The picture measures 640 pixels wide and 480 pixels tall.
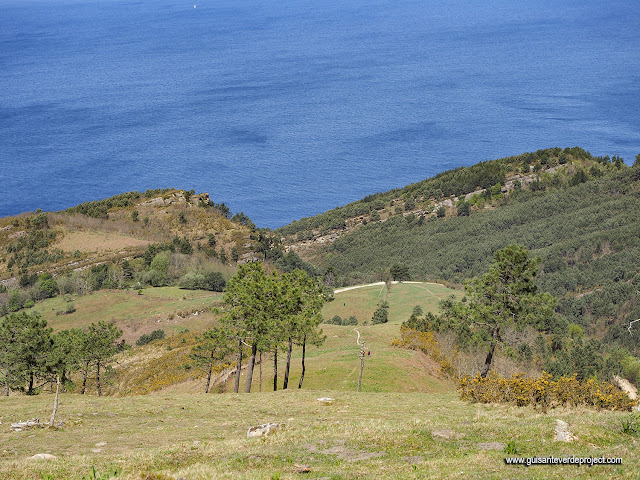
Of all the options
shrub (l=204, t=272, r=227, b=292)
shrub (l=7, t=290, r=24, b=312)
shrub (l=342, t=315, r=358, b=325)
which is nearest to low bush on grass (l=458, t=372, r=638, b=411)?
shrub (l=342, t=315, r=358, b=325)

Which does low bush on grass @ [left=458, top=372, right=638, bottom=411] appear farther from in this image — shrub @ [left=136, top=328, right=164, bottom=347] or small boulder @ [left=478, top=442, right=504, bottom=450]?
shrub @ [left=136, top=328, right=164, bottom=347]

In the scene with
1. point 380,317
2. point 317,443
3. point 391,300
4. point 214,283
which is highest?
point 214,283

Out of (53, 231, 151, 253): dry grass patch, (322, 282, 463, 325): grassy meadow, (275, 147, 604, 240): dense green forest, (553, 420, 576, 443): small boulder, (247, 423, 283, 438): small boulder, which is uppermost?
(275, 147, 604, 240): dense green forest

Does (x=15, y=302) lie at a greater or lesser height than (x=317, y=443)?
greater

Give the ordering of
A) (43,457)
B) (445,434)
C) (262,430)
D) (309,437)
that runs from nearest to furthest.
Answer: (43,457) < (445,434) < (309,437) < (262,430)

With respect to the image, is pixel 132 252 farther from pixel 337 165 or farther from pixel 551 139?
pixel 551 139

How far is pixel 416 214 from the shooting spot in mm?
164000

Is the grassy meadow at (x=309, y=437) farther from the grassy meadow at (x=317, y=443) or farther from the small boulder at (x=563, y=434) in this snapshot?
the small boulder at (x=563, y=434)

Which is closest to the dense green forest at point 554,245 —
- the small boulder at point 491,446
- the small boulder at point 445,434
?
the small boulder at point 445,434

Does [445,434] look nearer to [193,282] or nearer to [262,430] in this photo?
[262,430]

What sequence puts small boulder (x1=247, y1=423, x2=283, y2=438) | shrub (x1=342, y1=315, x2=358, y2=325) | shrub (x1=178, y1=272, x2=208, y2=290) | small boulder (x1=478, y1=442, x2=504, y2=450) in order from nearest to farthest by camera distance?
small boulder (x1=478, y1=442, x2=504, y2=450)
small boulder (x1=247, y1=423, x2=283, y2=438)
shrub (x1=342, y1=315, x2=358, y2=325)
shrub (x1=178, y1=272, x2=208, y2=290)

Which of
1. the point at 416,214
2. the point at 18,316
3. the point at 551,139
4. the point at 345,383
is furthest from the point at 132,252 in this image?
the point at 551,139

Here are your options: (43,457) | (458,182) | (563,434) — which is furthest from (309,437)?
(458,182)

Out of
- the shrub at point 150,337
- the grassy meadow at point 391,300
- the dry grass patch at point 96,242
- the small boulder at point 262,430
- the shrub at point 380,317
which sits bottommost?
the shrub at point 150,337
